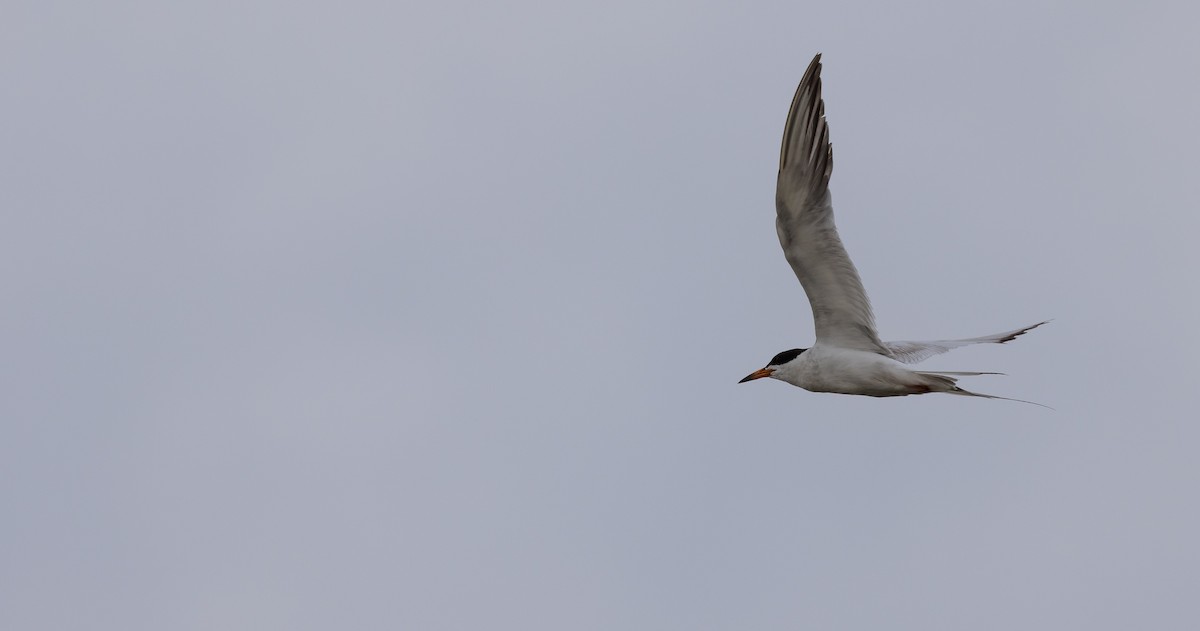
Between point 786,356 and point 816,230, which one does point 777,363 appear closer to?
point 786,356

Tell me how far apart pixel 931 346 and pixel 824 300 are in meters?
1.39

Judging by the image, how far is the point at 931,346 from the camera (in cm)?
1310

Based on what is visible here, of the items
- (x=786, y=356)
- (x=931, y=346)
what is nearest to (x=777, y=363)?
Result: (x=786, y=356)

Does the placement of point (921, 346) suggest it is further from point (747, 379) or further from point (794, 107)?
point (794, 107)

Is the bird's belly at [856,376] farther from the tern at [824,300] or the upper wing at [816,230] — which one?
the upper wing at [816,230]

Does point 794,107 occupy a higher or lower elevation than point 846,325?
higher

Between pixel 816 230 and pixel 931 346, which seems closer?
pixel 816 230

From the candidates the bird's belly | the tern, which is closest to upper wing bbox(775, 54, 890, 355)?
the tern

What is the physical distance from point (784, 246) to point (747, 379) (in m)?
1.74

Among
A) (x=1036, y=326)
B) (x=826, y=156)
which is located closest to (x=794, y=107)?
(x=826, y=156)

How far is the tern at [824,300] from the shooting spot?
11414 millimetres

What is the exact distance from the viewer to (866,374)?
1212cm

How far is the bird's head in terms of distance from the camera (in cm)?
1284

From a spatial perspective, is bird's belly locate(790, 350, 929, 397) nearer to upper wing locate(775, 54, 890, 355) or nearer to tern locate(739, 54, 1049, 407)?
tern locate(739, 54, 1049, 407)
